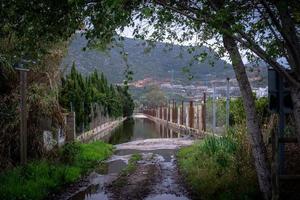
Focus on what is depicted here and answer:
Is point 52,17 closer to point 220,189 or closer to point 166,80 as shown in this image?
point 220,189

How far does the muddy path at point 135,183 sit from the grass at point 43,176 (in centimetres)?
38

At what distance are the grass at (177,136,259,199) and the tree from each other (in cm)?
91

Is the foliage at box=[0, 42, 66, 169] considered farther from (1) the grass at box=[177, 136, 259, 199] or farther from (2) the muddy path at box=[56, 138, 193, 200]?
(1) the grass at box=[177, 136, 259, 199]

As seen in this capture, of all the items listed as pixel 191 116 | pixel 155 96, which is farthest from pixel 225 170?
pixel 155 96

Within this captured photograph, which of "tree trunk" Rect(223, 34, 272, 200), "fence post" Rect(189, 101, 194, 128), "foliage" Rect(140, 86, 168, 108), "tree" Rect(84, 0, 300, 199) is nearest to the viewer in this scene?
"tree" Rect(84, 0, 300, 199)

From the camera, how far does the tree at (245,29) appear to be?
6776 mm

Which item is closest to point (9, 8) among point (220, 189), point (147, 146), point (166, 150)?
point (220, 189)

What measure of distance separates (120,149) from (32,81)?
9.77 metres

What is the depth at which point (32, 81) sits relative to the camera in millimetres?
14867

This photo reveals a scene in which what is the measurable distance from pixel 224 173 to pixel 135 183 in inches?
99.3

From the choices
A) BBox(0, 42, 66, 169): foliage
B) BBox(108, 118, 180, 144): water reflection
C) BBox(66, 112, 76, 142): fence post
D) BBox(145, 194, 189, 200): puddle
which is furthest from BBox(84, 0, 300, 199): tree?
BBox(108, 118, 180, 144): water reflection

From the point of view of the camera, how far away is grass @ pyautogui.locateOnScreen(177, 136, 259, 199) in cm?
Result: 959

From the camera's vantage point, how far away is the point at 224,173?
1130cm

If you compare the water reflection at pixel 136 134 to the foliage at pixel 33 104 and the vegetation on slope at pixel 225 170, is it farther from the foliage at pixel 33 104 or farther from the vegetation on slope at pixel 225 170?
the vegetation on slope at pixel 225 170
